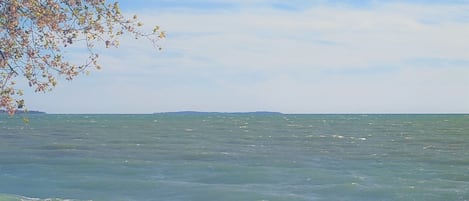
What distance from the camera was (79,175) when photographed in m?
26.6

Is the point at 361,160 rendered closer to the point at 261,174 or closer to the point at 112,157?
the point at 261,174

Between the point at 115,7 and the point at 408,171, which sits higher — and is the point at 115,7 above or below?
above

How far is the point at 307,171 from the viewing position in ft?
91.1

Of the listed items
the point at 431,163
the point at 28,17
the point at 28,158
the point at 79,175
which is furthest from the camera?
the point at 28,158

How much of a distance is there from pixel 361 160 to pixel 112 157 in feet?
41.6

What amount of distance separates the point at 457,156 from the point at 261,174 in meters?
14.0

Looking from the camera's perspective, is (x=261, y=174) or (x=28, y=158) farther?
(x=28, y=158)

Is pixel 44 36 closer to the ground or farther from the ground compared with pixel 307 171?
farther from the ground

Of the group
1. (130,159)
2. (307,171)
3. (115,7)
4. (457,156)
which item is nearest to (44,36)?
(115,7)

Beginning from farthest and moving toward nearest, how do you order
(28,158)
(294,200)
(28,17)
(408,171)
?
(28,158) → (408,171) → (294,200) → (28,17)

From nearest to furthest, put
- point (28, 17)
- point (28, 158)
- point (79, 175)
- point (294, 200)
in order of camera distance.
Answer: point (28, 17) < point (294, 200) < point (79, 175) < point (28, 158)

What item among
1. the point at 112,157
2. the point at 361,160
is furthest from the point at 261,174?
the point at 112,157

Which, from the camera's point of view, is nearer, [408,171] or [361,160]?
[408,171]

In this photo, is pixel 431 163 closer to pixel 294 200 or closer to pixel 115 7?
pixel 294 200
